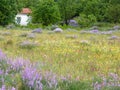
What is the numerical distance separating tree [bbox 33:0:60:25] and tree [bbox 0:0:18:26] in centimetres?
289

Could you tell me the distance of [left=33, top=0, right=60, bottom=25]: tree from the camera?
34.9 m

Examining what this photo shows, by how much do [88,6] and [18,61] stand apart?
112 ft

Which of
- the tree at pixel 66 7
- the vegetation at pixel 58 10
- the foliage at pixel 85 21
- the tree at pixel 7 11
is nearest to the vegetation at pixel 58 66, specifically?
the foliage at pixel 85 21

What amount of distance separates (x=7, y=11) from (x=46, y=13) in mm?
4565

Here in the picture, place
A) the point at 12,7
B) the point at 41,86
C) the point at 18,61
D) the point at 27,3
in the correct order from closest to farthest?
1. the point at 41,86
2. the point at 18,61
3. the point at 12,7
4. the point at 27,3

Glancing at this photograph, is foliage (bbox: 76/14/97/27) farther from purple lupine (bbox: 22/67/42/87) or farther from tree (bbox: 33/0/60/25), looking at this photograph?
purple lupine (bbox: 22/67/42/87)

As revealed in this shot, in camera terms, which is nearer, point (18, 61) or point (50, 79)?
point (50, 79)

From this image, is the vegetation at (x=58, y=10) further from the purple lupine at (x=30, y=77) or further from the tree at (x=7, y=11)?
the purple lupine at (x=30, y=77)

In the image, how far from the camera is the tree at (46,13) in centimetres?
3488

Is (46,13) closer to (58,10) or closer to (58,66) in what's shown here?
(58,10)

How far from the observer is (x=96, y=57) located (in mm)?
8188

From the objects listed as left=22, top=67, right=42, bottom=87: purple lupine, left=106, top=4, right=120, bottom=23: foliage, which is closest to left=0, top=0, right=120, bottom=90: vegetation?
left=22, top=67, right=42, bottom=87: purple lupine

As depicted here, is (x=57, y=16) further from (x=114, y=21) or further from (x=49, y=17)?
(x=114, y=21)

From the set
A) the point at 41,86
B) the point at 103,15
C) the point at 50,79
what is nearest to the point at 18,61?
the point at 50,79
